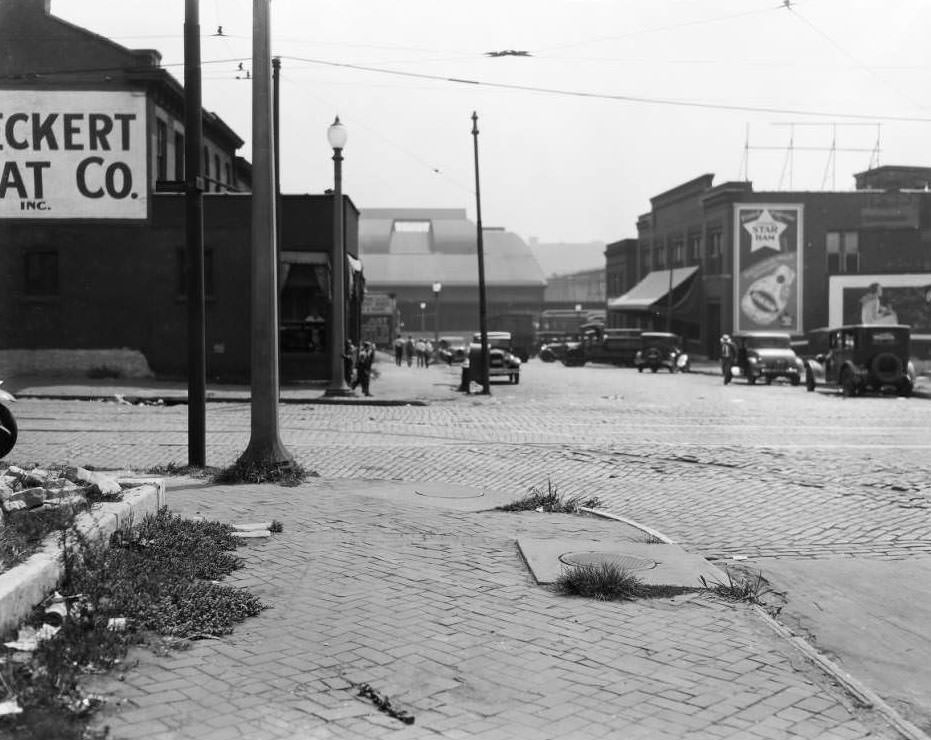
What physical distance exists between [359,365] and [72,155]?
1026 cm

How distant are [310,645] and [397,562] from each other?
199 cm

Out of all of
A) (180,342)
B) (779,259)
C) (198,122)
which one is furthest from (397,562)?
(779,259)

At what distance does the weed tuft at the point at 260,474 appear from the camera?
10.8 metres

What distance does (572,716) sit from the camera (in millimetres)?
4504

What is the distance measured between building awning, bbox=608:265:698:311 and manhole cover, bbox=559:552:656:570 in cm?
5734

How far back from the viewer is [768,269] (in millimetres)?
59469

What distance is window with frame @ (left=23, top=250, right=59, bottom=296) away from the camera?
1136 inches

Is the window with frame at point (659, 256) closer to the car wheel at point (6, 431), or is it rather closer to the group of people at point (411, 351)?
the group of people at point (411, 351)

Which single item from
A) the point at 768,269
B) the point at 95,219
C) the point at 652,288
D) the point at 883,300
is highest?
the point at 768,269

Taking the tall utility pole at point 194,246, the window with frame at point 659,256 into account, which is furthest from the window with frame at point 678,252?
the tall utility pole at point 194,246

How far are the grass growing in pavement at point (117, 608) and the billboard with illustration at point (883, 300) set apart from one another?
47.7 m

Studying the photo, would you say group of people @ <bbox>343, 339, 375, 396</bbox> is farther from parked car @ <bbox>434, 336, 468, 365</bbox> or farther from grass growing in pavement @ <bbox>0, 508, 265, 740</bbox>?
parked car @ <bbox>434, 336, 468, 365</bbox>

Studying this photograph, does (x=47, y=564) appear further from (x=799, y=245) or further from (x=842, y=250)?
(x=842, y=250)

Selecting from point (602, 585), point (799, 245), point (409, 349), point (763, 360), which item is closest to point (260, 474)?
point (602, 585)
